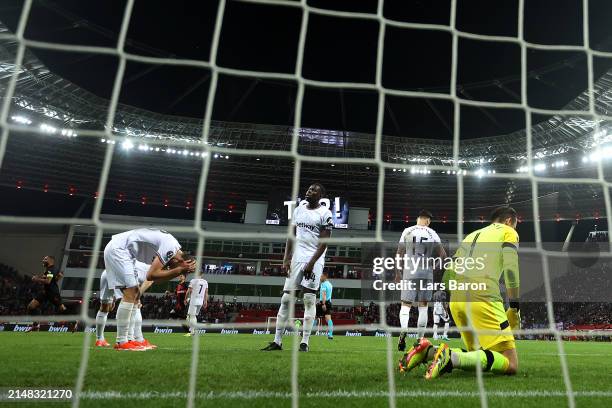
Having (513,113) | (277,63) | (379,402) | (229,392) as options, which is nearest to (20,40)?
(229,392)

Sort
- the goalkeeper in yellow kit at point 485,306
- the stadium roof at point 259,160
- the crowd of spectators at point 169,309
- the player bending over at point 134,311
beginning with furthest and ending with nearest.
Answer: the crowd of spectators at point 169,309, the stadium roof at point 259,160, the player bending over at point 134,311, the goalkeeper in yellow kit at point 485,306

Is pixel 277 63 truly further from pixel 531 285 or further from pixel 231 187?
pixel 531 285

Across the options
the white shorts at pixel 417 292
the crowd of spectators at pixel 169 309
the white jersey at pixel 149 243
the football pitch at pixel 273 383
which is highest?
the white jersey at pixel 149 243

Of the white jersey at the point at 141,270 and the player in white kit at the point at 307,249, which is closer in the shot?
the player in white kit at the point at 307,249

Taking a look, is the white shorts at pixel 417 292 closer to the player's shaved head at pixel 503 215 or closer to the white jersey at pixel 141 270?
the player's shaved head at pixel 503 215

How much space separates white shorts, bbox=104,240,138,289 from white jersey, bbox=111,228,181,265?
62mm

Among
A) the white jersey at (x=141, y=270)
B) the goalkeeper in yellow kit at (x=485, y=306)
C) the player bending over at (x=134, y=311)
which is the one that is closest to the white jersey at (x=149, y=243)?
the player bending over at (x=134, y=311)

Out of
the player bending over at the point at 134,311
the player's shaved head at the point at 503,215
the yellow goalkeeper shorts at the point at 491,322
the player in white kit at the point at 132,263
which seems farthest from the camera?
the player bending over at the point at 134,311

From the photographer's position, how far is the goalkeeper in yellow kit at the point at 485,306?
3.20 m

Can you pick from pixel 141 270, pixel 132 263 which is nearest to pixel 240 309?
pixel 141 270

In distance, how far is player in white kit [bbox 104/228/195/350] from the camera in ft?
14.1

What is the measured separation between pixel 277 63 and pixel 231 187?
9763mm

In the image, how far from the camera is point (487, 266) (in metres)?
3.54

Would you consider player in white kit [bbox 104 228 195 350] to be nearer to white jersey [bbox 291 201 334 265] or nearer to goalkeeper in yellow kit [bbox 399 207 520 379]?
white jersey [bbox 291 201 334 265]
